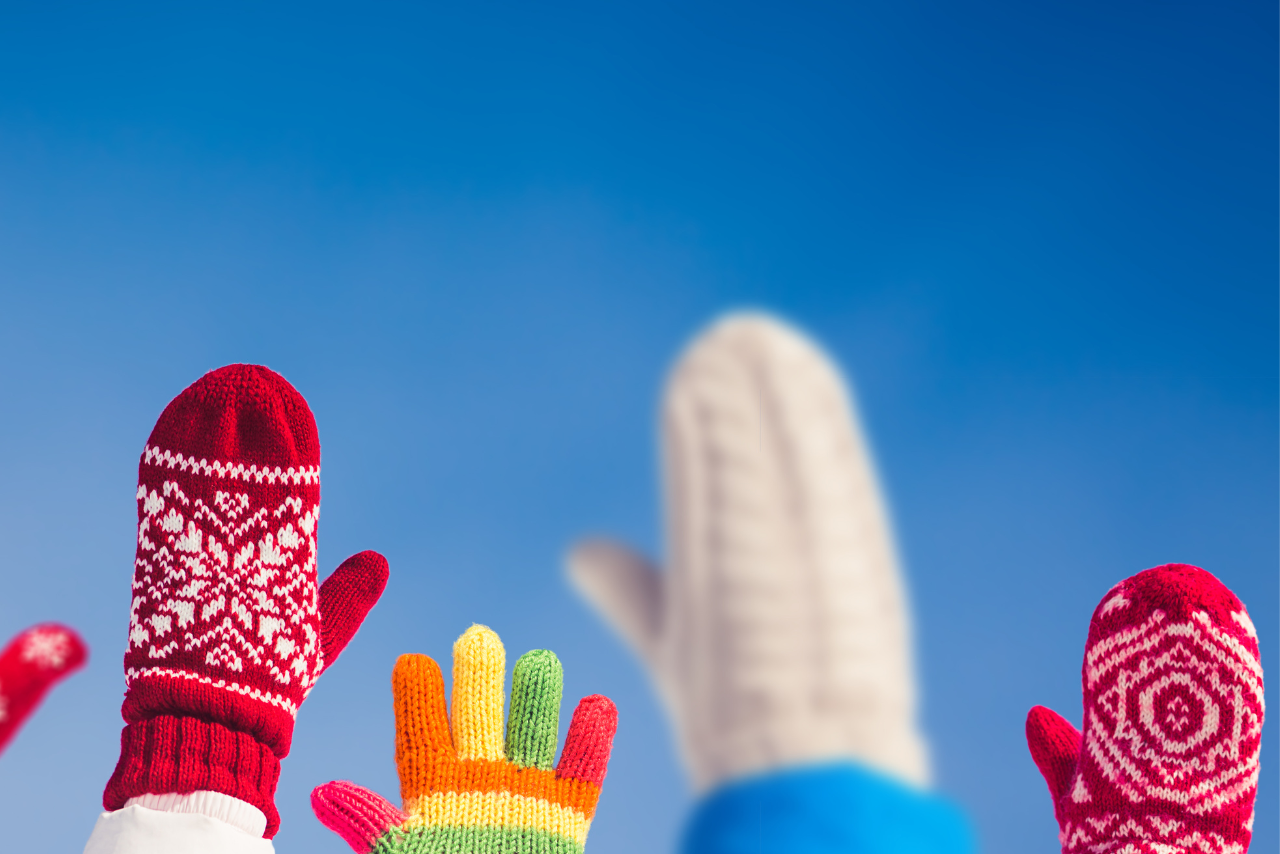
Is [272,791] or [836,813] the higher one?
[272,791]

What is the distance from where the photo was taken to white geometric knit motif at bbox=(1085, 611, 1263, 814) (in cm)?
112

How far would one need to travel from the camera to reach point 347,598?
1.15 meters

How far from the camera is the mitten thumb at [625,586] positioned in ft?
0.98

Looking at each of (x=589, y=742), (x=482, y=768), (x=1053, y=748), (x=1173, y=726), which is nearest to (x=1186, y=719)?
(x=1173, y=726)

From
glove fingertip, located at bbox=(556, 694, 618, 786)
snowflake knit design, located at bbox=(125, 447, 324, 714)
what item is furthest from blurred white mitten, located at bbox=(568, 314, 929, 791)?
glove fingertip, located at bbox=(556, 694, 618, 786)

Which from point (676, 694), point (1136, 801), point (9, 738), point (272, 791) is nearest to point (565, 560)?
point (676, 694)

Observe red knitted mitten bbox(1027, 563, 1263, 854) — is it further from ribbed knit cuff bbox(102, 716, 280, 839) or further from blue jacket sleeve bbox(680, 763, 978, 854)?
blue jacket sleeve bbox(680, 763, 978, 854)

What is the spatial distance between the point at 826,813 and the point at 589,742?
944 millimetres

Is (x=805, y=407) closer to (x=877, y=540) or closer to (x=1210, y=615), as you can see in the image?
(x=877, y=540)

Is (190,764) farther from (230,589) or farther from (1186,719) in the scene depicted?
(1186,719)

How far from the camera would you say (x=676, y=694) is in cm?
30

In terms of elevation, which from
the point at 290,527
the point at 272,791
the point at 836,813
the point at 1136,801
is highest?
the point at 290,527

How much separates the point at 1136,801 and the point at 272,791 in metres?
0.78

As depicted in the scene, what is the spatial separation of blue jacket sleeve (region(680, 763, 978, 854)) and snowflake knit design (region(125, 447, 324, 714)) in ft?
2.61
